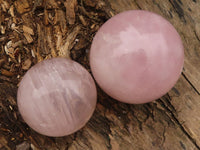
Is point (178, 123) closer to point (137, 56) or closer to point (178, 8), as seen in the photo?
point (137, 56)

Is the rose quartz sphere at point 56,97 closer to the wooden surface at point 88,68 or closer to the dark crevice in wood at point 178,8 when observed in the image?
the wooden surface at point 88,68

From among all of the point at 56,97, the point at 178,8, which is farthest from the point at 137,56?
the point at 178,8

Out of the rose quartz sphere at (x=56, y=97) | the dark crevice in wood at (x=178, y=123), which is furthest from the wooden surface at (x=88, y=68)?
the rose quartz sphere at (x=56, y=97)

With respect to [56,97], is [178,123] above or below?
below

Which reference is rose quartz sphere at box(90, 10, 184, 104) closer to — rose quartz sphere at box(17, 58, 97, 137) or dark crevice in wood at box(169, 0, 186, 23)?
rose quartz sphere at box(17, 58, 97, 137)

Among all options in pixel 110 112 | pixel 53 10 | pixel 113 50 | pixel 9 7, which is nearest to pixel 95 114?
pixel 110 112

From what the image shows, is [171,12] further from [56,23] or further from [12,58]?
[12,58]

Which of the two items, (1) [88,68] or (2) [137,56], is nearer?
(2) [137,56]
